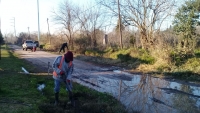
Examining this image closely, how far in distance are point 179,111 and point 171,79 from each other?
22.6 ft

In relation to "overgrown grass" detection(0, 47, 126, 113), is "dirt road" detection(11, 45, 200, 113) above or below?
below

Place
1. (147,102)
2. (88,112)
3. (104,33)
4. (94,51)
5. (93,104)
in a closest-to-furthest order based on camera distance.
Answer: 1. (88,112)
2. (93,104)
3. (147,102)
4. (94,51)
5. (104,33)

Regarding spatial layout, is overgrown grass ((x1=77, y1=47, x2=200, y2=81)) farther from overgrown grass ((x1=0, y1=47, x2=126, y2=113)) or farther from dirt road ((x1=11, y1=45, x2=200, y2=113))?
overgrown grass ((x1=0, y1=47, x2=126, y2=113))

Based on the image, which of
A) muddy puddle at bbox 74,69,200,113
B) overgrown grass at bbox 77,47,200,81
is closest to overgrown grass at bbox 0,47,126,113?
muddy puddle at bbox 74,69,200,113

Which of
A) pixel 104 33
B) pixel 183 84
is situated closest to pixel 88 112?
pixel 183 84

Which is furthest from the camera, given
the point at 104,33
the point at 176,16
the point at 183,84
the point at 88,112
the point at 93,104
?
the point at 104,33

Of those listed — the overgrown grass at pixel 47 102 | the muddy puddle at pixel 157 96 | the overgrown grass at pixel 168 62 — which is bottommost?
the muddy puddle at pixel 157 96

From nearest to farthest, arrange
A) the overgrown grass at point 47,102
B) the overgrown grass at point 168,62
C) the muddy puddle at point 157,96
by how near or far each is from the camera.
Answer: the overgrown grass at point 47,102, the muddy puddle at point 157,96, the overgrown grass at point 168,62

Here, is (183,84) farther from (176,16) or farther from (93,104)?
(176,16)

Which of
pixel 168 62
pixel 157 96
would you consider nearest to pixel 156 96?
pixel 157 96

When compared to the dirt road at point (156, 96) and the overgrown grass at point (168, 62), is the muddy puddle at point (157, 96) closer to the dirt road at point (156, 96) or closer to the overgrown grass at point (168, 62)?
the dirt road at point (156, 96)

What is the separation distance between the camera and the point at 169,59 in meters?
17.4

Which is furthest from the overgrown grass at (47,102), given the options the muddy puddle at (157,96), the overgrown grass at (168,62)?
the overgrown grass at (168,62)

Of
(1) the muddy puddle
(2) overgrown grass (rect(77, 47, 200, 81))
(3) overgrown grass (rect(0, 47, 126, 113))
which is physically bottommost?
(1) the muddy puddle
